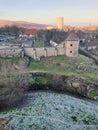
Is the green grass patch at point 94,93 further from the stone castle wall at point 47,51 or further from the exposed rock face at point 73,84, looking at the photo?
the stone castle wall at point 47,51

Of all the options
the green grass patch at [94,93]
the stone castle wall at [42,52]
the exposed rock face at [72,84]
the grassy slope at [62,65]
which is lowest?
the green grass patch at [94,93]

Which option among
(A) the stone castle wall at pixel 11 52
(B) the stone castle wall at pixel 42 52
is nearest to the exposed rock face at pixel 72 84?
(B) the stone castle wall at pixel 42 52

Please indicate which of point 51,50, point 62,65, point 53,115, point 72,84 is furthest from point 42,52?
point 53,115

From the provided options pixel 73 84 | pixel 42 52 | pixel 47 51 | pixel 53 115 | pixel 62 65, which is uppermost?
pixel 47 51

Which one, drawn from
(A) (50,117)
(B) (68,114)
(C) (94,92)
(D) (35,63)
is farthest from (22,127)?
(D) (35,63)

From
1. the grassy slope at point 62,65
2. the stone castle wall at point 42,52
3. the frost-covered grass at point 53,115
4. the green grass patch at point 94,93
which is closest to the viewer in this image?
the frost-covered grass at point 53,115

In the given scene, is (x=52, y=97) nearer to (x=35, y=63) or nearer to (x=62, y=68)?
(x=62, y=68)

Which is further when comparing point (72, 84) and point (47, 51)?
point (47, 51)

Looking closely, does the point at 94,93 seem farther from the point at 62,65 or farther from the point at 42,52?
the point at 42,52

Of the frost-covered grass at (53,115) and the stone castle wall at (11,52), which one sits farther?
the stone castle wall at (11,52)

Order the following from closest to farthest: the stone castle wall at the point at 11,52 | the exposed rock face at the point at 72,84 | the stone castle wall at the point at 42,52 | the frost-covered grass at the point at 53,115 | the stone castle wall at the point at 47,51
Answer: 1. the frost-covered grass at the point at 53,115
2. the exposed rock face at the point at 72,84
3. the stone castle wall at the point at 11,52
4. the stone castle wall at the point at 47,51
5. the stone castle wall at the point at 42,52
